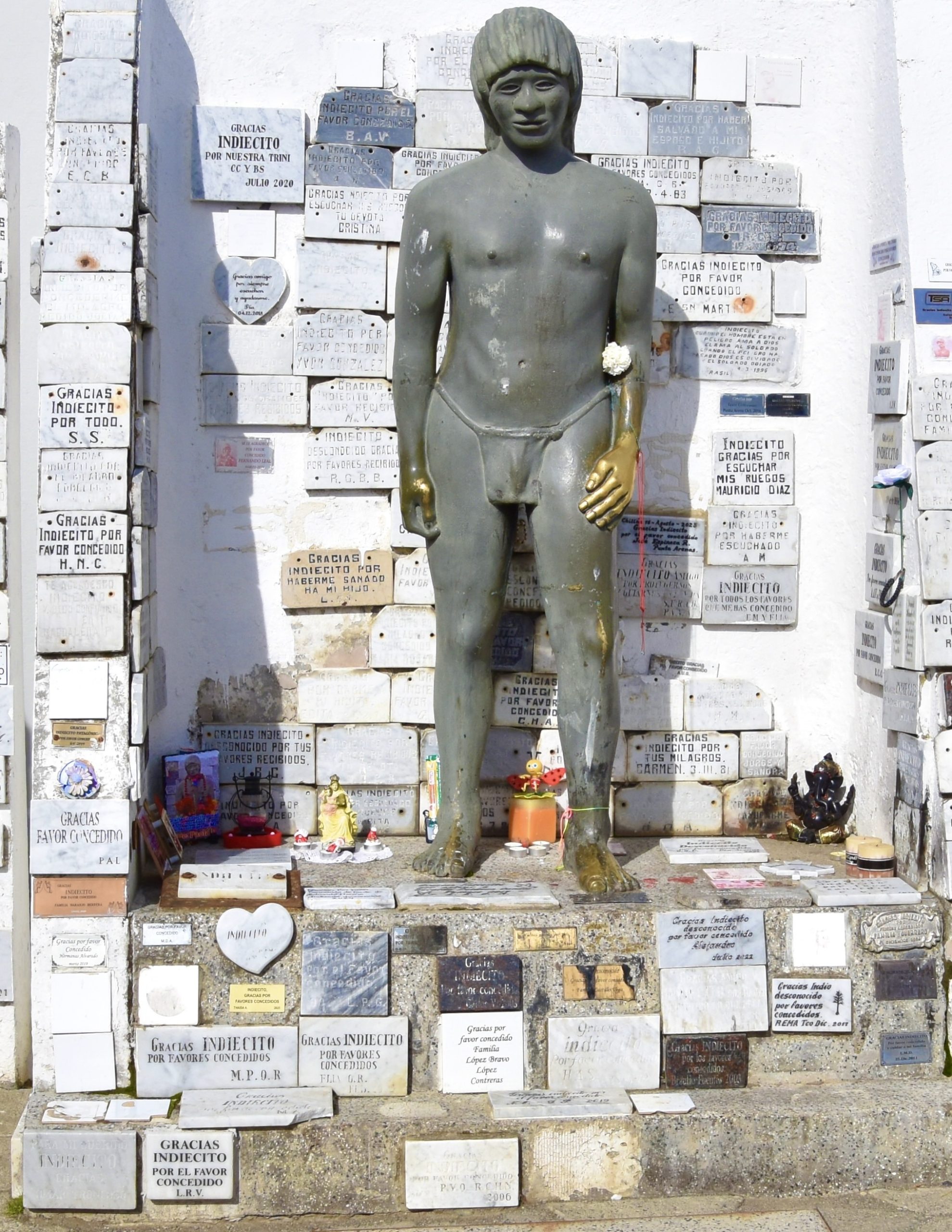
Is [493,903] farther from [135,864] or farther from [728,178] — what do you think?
[728,178]

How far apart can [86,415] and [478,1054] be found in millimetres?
2181

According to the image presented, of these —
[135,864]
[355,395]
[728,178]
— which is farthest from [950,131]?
[135,864]

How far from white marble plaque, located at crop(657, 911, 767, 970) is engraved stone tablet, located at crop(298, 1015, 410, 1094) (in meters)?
0.80

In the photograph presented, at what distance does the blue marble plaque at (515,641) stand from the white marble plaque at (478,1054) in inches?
56.7

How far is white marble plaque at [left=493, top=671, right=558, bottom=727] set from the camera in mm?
5613

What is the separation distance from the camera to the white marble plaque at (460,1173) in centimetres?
427

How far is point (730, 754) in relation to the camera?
5.70m

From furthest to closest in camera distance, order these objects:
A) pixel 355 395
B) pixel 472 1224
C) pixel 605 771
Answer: pixel 355 395, pixel 605 771, pixel 472 1224

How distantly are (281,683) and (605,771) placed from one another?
1343 millimetres

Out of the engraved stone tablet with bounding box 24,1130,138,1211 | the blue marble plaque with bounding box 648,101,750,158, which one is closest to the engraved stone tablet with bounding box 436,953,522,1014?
the engraved stone tablet with bounding box 24,1130,138,1211

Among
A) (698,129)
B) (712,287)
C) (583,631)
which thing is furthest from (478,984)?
(698,129)

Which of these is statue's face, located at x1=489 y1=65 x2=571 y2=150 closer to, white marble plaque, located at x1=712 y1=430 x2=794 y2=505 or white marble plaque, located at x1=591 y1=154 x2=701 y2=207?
white marble plaque, located at x1=591 y1=154 x2=701 y2=207

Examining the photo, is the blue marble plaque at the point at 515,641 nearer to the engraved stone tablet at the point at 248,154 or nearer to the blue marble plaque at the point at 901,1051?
the engraved stone tablet at the point at 248,154

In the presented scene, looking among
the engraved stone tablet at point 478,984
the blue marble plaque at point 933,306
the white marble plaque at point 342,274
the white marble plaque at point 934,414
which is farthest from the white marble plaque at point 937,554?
the white marble plaque at point 342,274
